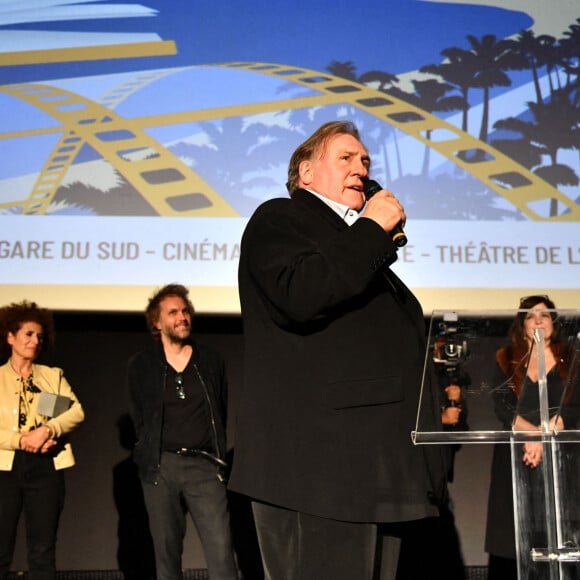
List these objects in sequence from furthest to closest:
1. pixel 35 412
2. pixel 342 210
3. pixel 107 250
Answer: pixel 107 250 → pixel 35 412 → pixel 342 210

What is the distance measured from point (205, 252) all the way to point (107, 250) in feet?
1.60

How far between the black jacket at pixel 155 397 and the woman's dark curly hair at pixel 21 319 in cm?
43

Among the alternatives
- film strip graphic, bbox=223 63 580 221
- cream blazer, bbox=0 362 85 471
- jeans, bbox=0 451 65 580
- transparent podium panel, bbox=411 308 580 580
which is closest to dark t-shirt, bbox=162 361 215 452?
cream blazer, bbox=0 362 85 471

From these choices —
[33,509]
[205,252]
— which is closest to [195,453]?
[33,509]

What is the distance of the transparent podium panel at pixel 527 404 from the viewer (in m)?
1.62

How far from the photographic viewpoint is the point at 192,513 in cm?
355

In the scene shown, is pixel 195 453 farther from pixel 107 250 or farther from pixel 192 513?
pixel 107 250

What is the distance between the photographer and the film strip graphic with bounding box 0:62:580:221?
4086mm

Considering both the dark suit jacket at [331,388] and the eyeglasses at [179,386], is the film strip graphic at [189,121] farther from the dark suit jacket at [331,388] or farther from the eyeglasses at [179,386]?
the dark suit jacket at [331,388]

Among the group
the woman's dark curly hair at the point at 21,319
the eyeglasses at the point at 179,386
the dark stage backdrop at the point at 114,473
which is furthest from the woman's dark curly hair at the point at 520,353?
the dark stage backdrop at the point at 114,473

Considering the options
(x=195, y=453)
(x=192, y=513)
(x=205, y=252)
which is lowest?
(x=192, y=513)

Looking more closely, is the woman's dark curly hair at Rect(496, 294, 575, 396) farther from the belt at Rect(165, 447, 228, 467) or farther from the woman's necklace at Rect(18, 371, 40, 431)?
the woman's necklace at Rect(18, 371, 40, 431)

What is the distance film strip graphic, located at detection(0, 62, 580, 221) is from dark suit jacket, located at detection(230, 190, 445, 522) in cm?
264

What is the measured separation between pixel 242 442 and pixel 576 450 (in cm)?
75
